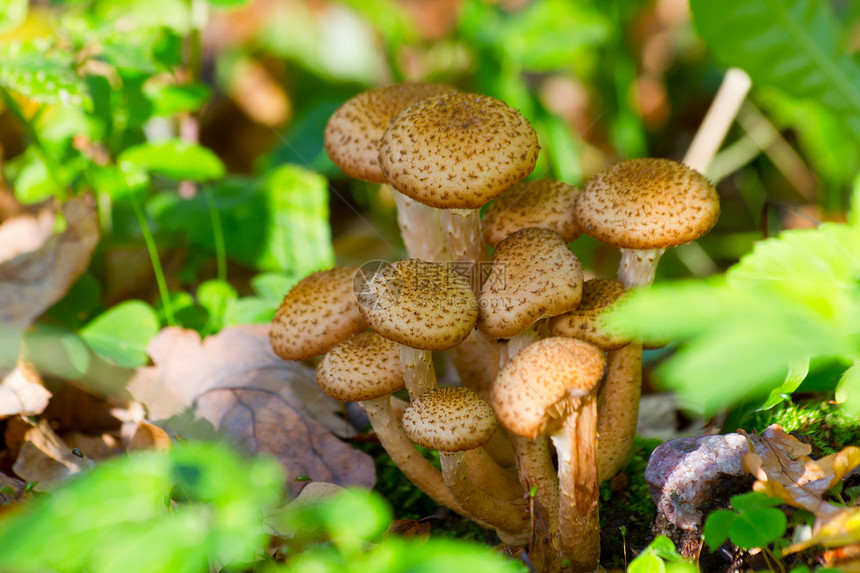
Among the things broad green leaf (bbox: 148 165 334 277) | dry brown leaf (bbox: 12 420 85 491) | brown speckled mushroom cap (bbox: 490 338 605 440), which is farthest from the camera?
broad green leaf (bbox: 148 165 334 277)

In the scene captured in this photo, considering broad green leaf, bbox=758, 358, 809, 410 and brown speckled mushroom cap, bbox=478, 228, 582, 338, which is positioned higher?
brown speckled mushroom cap, bbox=478, 228, 582, 338

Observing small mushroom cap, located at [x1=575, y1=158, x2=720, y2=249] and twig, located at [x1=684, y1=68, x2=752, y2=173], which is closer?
small mushroom cap, located at [x1=575, y1=158, x2=720, y2=249]

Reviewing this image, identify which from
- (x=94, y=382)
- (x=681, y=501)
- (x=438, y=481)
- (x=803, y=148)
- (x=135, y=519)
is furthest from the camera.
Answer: (x=803, y=148)

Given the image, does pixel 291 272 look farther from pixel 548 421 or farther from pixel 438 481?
pixel 548 421

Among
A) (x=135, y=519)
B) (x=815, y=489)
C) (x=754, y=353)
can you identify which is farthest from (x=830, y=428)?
(x=135, y=519)

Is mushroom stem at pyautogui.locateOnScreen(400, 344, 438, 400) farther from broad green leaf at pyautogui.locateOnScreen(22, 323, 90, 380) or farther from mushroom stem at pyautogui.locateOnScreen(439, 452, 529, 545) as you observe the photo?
broad green leaf at pyautogui.locateOnScreen(22, 323, 90, 380)

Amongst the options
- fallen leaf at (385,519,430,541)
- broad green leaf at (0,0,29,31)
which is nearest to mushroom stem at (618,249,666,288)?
fallen leaf at (385,519,430,541)

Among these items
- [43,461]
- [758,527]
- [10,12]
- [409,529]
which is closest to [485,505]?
[409,529]
